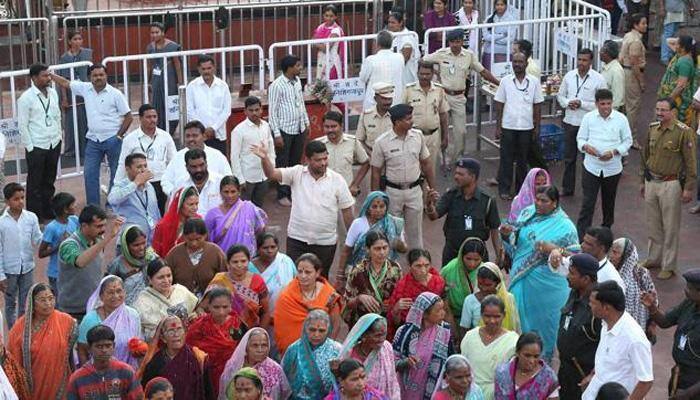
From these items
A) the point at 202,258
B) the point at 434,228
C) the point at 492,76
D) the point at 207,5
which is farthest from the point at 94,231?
the point at 207,5

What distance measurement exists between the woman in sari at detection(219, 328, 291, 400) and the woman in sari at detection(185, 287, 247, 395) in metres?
0.34

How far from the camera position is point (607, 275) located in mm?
9531

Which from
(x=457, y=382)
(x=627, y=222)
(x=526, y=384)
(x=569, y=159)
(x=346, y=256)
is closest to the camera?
(x=457, y=382)

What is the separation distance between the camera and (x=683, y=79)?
1488 centimetres

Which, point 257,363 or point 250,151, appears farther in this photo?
point 250,151

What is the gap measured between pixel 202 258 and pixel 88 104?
12.7ft

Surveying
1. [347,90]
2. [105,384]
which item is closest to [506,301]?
[105,384]

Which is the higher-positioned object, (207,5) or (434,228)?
(207,5)

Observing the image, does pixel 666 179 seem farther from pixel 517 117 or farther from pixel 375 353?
pixel 375 353

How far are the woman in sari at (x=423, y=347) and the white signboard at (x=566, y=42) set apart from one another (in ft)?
24.7

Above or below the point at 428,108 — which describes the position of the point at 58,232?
below

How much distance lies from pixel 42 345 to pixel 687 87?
8353 millimetres

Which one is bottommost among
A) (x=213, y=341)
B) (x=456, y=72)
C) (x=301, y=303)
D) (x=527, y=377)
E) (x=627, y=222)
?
(x=627, y=222)

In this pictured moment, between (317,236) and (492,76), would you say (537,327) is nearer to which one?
(317,236)
